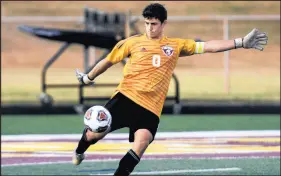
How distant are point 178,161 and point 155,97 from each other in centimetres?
315

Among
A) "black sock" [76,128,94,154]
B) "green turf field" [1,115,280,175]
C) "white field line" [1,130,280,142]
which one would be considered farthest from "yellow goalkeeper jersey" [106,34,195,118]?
"white field line" [1,130,280,142]

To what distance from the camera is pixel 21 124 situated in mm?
16625

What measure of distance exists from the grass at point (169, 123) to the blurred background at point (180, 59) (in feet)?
19.1

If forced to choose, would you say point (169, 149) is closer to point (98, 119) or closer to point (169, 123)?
point (169, 123)

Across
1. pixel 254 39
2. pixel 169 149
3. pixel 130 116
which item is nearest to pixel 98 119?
pixel 130 116

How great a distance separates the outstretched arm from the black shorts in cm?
84

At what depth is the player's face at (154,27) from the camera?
8766mm

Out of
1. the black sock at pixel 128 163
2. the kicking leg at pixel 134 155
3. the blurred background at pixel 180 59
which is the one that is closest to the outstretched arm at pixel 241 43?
the kicking leg at pixel 134 155

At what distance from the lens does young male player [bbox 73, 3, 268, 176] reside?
877cm

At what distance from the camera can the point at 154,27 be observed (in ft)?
29.0

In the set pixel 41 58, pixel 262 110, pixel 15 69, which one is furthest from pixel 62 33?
pixel 41 58

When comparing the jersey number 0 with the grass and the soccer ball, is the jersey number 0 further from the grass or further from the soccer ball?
the grass

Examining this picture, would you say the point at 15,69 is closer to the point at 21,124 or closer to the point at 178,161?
the point at 21,124

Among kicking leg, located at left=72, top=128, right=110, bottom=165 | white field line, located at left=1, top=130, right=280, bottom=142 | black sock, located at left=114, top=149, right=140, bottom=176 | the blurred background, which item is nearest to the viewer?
black sock, located at left=114, top=149, right=140, bottom=176
